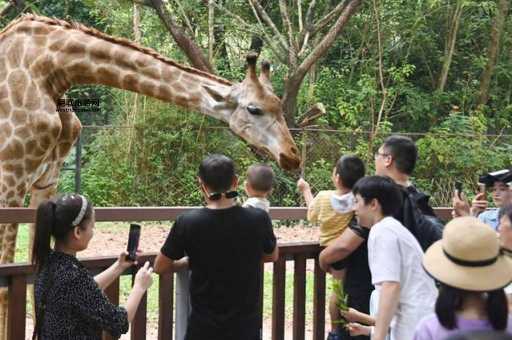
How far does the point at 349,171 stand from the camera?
3.83 meters

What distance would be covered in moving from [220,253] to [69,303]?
70cm

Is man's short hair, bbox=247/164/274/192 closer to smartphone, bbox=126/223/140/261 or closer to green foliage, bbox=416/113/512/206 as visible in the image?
smartphone, bbox=126/223/140/261

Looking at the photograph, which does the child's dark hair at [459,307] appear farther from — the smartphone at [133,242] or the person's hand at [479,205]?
the person's hand at [479,205]

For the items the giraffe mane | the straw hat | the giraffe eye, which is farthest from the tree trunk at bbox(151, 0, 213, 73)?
the straw hat

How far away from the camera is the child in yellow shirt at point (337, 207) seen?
384 centimetres

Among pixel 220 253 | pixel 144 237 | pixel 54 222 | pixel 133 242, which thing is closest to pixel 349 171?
pixel 220 253

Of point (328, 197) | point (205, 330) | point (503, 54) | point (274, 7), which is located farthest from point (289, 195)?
point (205, 330)

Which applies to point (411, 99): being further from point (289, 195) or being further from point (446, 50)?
point (289, 195)

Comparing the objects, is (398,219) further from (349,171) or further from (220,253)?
(220,253)

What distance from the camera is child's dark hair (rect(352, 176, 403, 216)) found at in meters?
Result: 3.10

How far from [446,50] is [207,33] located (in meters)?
4.79

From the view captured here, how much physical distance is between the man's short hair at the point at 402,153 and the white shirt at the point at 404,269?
547 mm

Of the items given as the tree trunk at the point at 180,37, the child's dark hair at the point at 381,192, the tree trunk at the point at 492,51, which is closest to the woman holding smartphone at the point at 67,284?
the child's dark hair at the point at 381,192

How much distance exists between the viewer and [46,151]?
6043 millimetres
